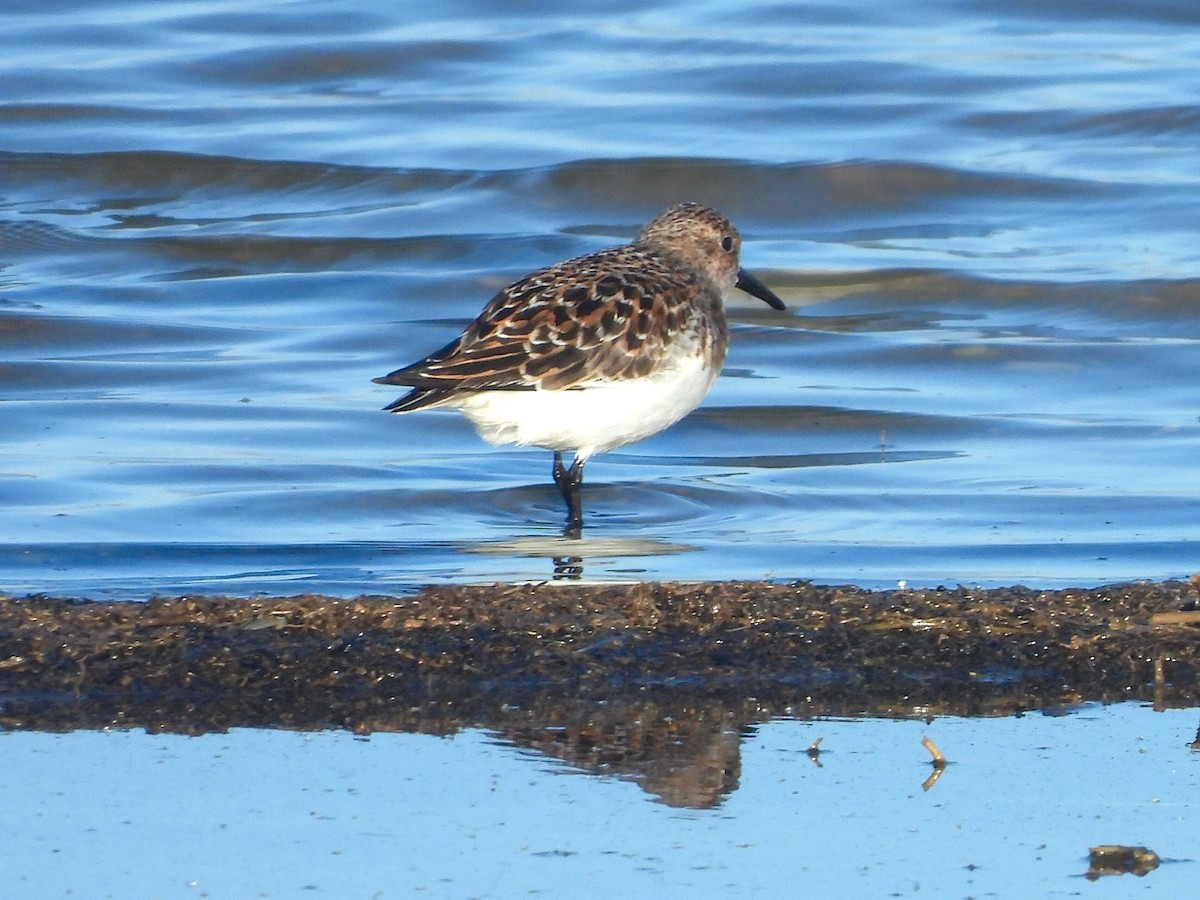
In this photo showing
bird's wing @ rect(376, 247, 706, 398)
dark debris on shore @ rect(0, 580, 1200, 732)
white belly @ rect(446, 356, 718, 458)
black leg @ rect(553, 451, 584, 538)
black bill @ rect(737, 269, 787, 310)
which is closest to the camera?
dark debris on shore @ rect(0, 580, 1200, 732)

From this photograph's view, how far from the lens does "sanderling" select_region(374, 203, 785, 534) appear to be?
21.7ft

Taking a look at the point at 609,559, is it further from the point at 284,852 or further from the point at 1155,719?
the point at 284,852

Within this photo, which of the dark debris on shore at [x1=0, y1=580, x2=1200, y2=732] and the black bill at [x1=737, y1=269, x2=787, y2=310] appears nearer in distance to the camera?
the dark debris on shore at [x1=0, y1=580, x2=1200, y2=732]

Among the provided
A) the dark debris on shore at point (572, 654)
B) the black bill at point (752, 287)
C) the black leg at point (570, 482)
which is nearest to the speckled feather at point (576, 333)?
the black leg at point (570, 482)

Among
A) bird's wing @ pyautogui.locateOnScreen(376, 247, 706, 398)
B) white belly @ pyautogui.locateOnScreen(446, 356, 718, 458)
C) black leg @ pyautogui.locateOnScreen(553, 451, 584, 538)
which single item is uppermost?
bird's wing @ pyautogui.locateOnScreen(376, 247, 706, 398)

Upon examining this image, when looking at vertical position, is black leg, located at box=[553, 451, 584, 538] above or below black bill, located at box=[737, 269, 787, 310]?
below

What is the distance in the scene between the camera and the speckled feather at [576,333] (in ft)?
21.6

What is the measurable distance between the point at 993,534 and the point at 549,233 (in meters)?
6.27

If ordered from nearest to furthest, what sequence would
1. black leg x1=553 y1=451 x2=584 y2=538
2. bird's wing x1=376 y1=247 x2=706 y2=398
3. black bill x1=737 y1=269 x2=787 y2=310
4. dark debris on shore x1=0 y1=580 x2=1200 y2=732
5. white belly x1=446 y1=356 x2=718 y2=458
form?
dark debris on shore x1=0 y1=580 x2=1200 y2=732 < bird's wing x1=376 y1=247 x2=706 y2=398 < white belly x1=446 y1=356 x2=718 y2=458 < black leg x1=553 y1=451 x2=584 y2=538 < black bill x1=737 y1=269 x2=787 y2=310

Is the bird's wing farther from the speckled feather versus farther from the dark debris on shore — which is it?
the dark debris on shore

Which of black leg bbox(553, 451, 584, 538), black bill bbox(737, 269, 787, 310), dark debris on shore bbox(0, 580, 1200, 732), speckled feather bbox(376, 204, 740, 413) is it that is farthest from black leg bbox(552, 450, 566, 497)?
dark debris on shore bbox(0, 580, 1200, 732)

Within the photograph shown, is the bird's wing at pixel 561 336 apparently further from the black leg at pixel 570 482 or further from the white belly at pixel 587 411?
the black leg at pixel 570 482

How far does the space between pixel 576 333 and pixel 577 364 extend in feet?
0.34

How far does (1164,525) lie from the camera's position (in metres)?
6.66
